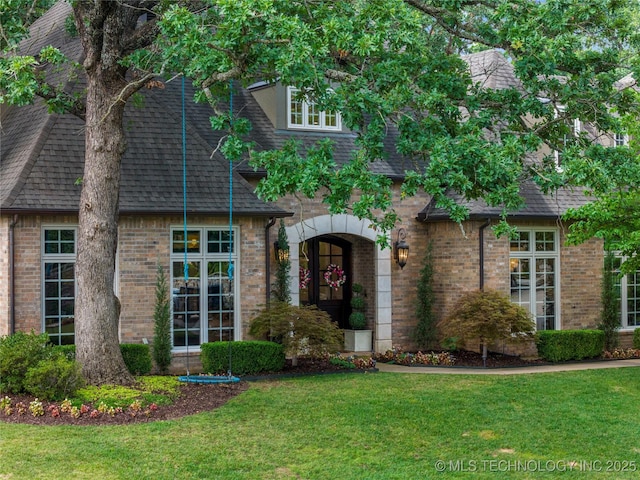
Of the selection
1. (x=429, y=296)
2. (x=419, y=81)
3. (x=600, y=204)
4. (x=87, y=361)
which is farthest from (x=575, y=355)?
(x=87, y=361)

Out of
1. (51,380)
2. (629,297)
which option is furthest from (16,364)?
(629,297)

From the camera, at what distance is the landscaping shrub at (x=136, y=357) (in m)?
14.7

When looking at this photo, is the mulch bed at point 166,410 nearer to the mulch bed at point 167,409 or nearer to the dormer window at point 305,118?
the mulch bed at point 167,409

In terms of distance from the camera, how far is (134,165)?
52.1 feet

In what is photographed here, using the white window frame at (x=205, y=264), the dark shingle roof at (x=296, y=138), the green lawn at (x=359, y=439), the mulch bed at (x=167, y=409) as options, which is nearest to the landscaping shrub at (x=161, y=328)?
the white window frame at (x=205, y=264)

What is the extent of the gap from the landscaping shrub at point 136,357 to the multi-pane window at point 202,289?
113cm

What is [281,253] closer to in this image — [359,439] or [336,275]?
[336,275]

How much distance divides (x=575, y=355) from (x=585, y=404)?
547 cm

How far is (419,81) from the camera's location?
12.4m

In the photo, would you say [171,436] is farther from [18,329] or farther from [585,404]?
[585,404]

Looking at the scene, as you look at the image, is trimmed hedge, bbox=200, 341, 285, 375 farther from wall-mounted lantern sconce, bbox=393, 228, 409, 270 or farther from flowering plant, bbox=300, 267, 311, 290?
wall-mounted lantern sconce, bbox=393, 228, 409, 270

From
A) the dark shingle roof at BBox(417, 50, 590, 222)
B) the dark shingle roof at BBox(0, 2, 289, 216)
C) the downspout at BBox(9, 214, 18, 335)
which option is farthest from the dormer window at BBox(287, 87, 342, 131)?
the downspout at BBox(9, 214, 18, 335)

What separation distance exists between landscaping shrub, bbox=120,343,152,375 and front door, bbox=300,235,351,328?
5191 mm

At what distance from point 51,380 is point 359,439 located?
4.17 metres
